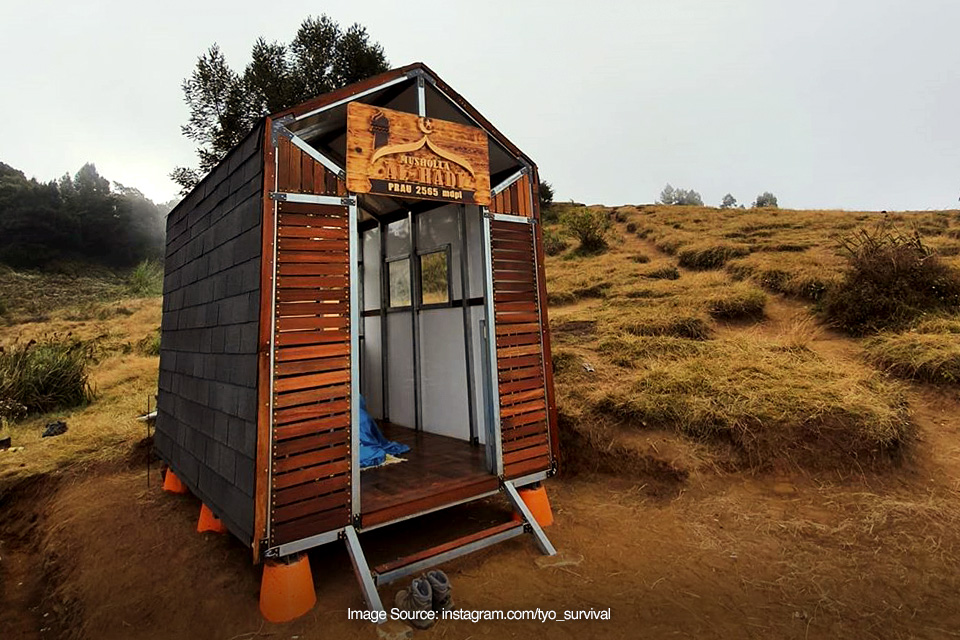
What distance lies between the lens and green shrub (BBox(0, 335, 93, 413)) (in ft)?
28.5

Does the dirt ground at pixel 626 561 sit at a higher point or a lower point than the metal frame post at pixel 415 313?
lower

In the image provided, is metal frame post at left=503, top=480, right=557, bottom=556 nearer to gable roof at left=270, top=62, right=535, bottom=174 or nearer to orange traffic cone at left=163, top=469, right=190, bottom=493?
gable roof at left=270, top=62, right=535, bottom=174

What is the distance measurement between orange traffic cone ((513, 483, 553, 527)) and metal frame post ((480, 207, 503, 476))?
420mm

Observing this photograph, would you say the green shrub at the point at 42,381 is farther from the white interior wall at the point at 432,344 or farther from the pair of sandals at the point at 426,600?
the pair of sandals at the point at 426,600

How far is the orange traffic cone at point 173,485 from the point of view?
5.33m

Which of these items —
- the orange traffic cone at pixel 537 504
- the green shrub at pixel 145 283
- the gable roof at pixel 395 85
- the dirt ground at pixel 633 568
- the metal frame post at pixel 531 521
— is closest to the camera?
the dirt ground at pixel 633 568

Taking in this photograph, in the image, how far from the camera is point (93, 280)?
30.6 metres

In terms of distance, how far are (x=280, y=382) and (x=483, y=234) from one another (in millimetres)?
2059

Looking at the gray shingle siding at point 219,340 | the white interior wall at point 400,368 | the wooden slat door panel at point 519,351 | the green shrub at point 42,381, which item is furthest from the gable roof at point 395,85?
the green shrub at point 42,381

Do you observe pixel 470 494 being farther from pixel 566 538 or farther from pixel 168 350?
pixel 168 350

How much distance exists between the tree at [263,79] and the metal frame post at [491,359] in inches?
670

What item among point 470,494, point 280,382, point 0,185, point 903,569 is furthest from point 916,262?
point 0,185

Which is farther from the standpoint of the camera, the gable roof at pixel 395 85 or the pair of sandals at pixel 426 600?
the gable roof at pixel 395 85

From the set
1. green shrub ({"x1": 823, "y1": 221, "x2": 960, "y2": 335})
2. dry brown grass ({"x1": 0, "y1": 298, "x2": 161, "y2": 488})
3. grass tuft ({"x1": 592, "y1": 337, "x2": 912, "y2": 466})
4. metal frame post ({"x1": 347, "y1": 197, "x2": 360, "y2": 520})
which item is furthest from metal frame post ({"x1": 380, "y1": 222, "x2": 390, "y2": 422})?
green shrub ({"x1": 823, "y1": 221, "x2": 960, "y2": 335})
